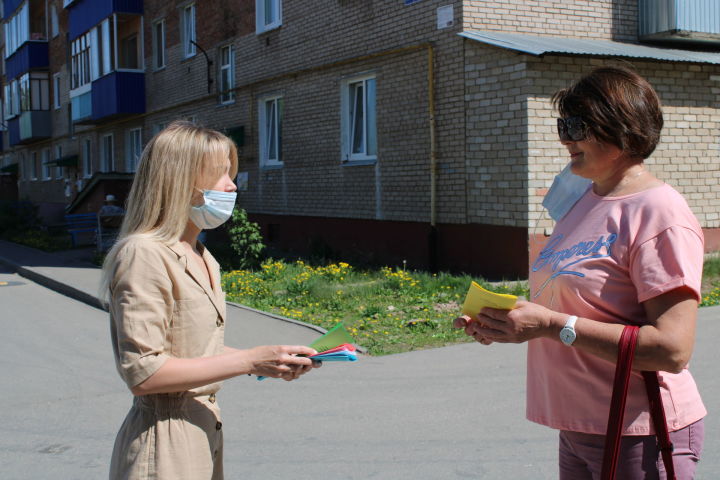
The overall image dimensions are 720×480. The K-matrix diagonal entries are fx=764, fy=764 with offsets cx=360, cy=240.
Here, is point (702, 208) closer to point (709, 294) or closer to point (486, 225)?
point (709, 294)

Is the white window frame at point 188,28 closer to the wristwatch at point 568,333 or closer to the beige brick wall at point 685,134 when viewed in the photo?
the beige brick wall at point 685,134

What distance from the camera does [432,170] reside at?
11742mm

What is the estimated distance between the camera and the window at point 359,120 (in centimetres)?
1347

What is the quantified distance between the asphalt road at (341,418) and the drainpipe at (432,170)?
4635mm

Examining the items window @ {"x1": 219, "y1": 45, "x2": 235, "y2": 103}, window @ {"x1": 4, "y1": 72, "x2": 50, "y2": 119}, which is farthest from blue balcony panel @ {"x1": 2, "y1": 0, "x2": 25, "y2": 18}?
window @ {"x1": 219, "y1": 45, "x2": 235, "y2": 103}

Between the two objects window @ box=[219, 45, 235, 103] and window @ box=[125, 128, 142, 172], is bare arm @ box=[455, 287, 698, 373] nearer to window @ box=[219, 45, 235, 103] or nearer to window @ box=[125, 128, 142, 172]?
window @ box=[219, 45, 235, 103]

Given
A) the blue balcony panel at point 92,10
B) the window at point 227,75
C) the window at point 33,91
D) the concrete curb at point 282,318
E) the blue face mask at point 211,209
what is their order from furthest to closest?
the window at point 33,91
the blue balcony panel at point 92,10
the window at point 227,75
the concrete curb at point 282,318
the blue face mask at point 211,209

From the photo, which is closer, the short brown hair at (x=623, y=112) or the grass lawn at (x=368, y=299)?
the short brown hair at (x=623, y=112)

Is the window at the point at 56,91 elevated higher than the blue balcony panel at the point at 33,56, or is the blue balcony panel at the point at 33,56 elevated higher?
the blue balcony panel at the point at 33,56

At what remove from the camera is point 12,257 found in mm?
16531

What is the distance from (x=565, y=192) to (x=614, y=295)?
1.57 ft

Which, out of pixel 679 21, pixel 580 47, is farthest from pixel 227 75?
pixel 679 21

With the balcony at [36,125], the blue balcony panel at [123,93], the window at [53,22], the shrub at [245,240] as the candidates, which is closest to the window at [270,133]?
the shrub at [245,240]

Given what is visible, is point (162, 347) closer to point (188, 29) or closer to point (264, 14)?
point (264, 14)
